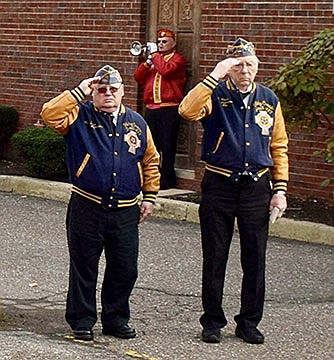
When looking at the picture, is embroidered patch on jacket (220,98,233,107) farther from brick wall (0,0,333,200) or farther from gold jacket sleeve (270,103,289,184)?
brick wall (0,0,333,200)

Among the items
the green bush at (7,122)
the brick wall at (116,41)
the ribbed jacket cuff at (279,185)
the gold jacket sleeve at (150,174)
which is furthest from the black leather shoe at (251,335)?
the green bush at (7,122)

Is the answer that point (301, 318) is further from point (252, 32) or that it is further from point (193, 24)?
point (193, 24)

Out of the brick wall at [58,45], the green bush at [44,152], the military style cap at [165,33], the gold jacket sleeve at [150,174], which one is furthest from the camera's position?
the brick wall at [58,45]

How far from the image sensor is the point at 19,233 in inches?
444

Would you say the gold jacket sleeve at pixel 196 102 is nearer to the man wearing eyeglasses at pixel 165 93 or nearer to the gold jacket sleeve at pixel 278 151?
the gold jacket sleeve at pixel 278 151

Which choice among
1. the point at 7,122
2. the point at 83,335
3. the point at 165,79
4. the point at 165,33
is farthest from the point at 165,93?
the point at 83,335

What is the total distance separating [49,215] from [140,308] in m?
4.13

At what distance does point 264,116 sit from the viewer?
291 inches

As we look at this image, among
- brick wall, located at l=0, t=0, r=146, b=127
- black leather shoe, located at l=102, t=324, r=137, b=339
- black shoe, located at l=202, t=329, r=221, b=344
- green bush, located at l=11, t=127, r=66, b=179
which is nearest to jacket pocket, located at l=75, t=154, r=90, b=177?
black leather shoe, located at l=102, t=324, r=137, b=339

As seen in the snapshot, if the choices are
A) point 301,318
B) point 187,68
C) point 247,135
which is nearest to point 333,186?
point 187,68

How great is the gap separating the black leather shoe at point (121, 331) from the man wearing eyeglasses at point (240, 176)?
47cm

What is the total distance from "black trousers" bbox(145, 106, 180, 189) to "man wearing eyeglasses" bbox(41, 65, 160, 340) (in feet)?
19.9

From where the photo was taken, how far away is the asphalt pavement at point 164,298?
284 inches

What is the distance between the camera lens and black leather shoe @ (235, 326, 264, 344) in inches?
294
